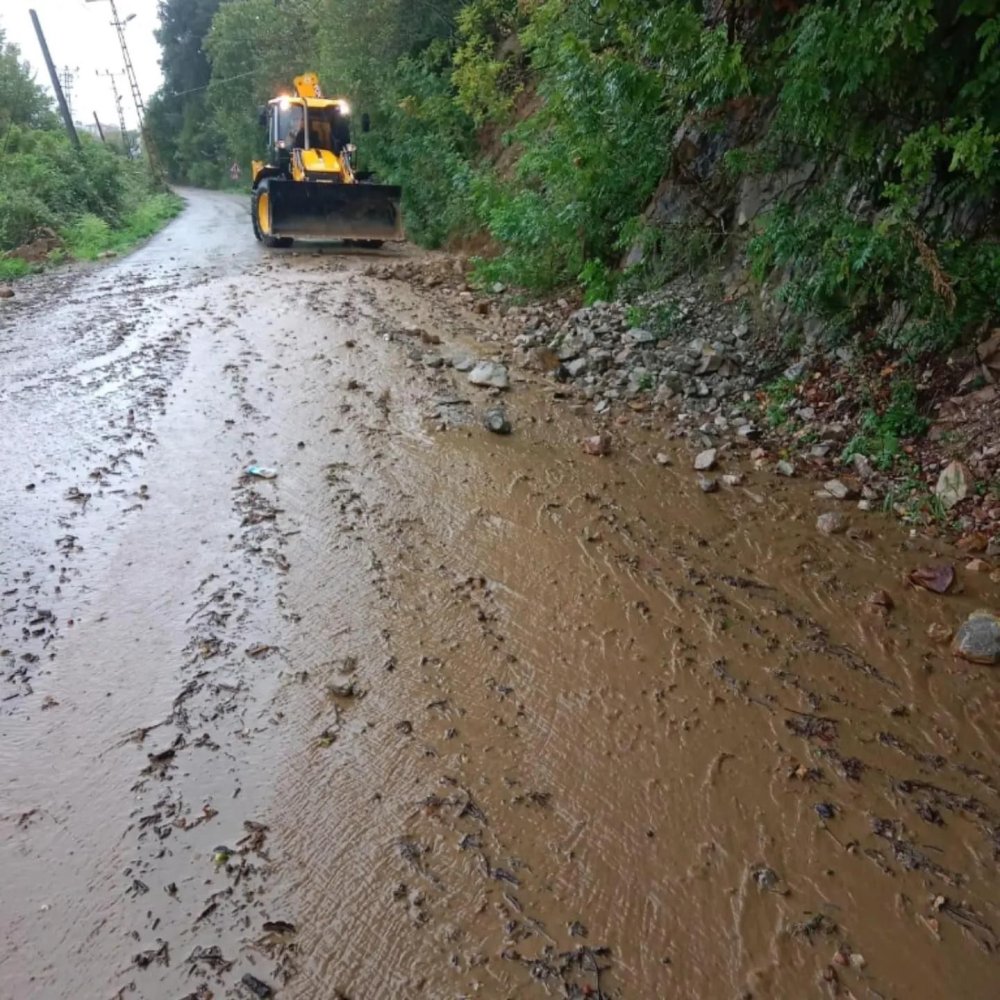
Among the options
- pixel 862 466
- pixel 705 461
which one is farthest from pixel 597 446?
pixel 862 466

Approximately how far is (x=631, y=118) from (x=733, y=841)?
700 centimetres

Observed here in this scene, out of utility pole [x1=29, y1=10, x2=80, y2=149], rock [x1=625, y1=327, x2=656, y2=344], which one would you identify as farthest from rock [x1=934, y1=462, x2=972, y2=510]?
utility pole [x1=29, y1=10, x2=80, y2=149]

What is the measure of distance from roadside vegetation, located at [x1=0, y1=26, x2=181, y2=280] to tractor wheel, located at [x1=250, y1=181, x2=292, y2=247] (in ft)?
9.60

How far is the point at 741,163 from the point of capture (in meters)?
5.79

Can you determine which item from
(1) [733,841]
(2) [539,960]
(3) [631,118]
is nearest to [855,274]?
(3) [631,118]

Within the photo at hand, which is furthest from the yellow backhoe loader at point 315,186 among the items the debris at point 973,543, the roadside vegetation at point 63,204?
the debris at point 973,543

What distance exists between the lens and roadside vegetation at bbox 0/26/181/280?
12.6 metres

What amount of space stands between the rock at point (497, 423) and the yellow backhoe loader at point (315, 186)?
770cm

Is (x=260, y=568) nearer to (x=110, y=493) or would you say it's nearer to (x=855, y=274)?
(x=110, y=493)

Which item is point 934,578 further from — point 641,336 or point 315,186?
point 315,186

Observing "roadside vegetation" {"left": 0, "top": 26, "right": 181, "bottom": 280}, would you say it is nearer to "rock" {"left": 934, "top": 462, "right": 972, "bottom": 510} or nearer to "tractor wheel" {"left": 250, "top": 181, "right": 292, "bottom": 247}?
"tractor wheel" {"left": 250, "top": 181, "right": 292, "bottom": 247}

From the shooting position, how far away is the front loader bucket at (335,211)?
443 inches

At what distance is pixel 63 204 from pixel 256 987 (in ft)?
59.5

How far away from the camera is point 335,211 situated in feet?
37.6
